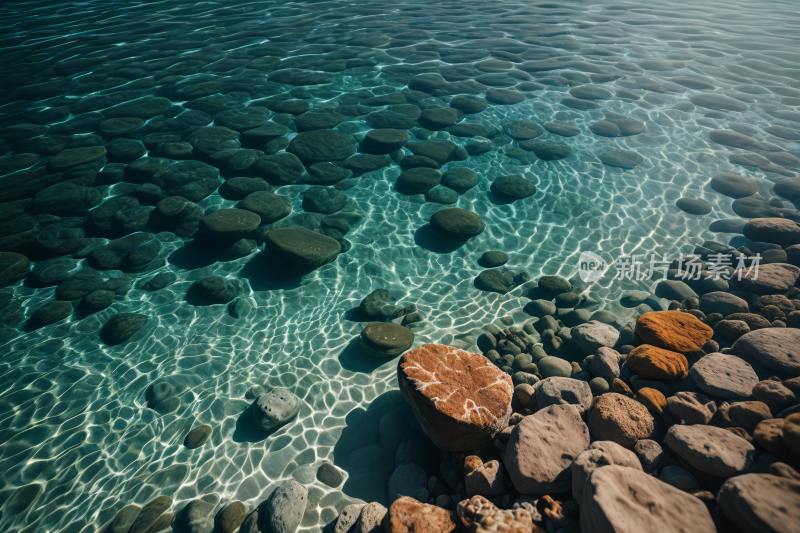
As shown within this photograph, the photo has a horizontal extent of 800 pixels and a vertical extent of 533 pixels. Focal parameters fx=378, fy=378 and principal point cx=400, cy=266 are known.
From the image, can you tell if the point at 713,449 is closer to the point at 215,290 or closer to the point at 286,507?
the point at 286,507

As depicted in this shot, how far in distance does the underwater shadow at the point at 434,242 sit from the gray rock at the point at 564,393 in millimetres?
3857

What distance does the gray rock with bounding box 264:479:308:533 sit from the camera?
439 cm

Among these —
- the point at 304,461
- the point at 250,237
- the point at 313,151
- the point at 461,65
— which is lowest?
the point at 304,461

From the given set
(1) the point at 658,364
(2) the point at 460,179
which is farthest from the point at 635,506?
(2) the point at 460,179

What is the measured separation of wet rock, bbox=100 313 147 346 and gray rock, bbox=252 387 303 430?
283 centimetres

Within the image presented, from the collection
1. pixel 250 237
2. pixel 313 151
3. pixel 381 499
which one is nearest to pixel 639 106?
pixel 313 151

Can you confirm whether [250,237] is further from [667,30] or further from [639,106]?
[667,30]

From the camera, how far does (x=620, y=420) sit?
13.7 ft

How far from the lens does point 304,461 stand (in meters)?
5.17

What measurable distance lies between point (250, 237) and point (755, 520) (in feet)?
27.2

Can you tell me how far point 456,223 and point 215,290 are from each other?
16.5 feet

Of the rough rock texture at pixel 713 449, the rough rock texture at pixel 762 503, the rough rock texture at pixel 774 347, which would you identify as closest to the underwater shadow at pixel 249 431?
the rough rock texture at pixel 713 449

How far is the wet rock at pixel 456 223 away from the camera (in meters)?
8.20

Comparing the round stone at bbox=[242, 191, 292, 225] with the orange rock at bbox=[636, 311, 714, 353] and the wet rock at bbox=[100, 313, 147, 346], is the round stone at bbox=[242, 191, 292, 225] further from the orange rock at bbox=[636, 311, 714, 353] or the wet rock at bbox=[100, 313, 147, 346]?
the orange rock at bbox=[636, 311, 714, 353]
